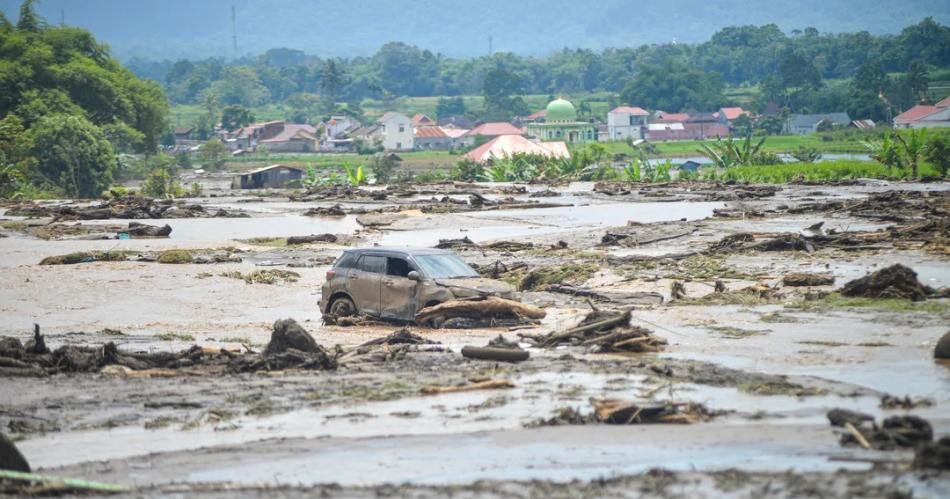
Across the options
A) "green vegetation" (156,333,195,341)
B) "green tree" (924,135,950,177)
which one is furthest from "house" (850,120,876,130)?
"green vegetation" (156,333,195,341)

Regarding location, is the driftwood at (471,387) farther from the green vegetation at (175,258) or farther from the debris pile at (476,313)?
the green vegetation at (175,258)

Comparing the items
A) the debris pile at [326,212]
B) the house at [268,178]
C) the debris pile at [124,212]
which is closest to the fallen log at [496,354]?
the debris pile at [326,212]

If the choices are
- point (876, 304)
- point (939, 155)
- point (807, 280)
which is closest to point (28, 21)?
point (939, 155)

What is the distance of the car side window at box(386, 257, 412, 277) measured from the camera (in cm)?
2431

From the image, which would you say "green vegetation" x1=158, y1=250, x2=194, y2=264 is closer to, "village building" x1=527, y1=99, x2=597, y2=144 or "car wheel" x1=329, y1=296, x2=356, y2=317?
"car wheel" x1=329, y1=296, x2=356, y2=317

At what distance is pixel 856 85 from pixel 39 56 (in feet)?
427

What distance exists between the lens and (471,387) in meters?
17.2

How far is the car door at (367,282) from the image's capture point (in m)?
24.5

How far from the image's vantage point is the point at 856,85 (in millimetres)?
196625

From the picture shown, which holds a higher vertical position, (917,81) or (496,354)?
(917,81)

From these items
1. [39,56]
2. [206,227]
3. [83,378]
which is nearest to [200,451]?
[83,378]

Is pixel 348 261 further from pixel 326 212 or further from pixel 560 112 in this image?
pixel 560 112

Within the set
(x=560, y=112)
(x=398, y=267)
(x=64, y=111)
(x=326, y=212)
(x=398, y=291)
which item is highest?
(x=64, y=111)

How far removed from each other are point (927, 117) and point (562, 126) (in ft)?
173
